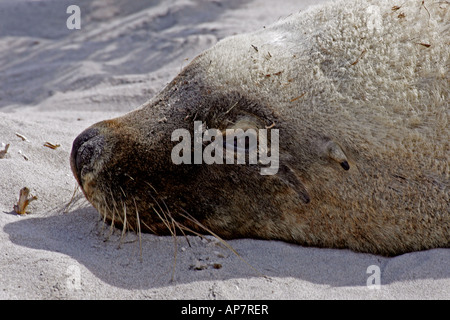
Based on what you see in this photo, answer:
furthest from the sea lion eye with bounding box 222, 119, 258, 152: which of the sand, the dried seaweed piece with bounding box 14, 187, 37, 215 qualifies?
the dried seaweed piece with bounding box 14, 187, 37, 215

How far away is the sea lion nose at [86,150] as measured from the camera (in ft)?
10.3

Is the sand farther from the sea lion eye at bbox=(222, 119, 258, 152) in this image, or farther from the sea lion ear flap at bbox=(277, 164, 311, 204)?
the sea lion eye at bbox=(222, 119, 258, 152)

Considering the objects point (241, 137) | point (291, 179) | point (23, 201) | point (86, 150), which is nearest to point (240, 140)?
point (241, 137)

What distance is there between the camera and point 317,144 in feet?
9.77

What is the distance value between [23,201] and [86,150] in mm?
573

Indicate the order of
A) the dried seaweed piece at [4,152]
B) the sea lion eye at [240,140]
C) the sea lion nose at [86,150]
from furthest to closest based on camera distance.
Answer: the dried seaweed piece at [4,152], the sea lion nose at [86,150], the sea lion eye at [240,140]

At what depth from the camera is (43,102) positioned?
6445mm

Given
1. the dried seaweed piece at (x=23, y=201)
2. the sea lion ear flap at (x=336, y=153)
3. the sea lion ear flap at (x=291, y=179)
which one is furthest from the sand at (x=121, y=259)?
the sea lion ear flap at (x=336, y=153)

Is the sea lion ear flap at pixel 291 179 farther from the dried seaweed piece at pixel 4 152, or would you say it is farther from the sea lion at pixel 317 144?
the dried seaweed piece at pixel 4 152

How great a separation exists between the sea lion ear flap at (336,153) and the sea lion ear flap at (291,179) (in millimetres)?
212

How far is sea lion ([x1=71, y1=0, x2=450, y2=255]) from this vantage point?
294 cm

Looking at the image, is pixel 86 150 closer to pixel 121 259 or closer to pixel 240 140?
pixel 121 259

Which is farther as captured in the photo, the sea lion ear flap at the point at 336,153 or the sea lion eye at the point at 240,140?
the sea lion eye at the point at 240,140

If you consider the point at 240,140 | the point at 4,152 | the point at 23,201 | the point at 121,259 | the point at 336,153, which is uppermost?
the point at 4,152
